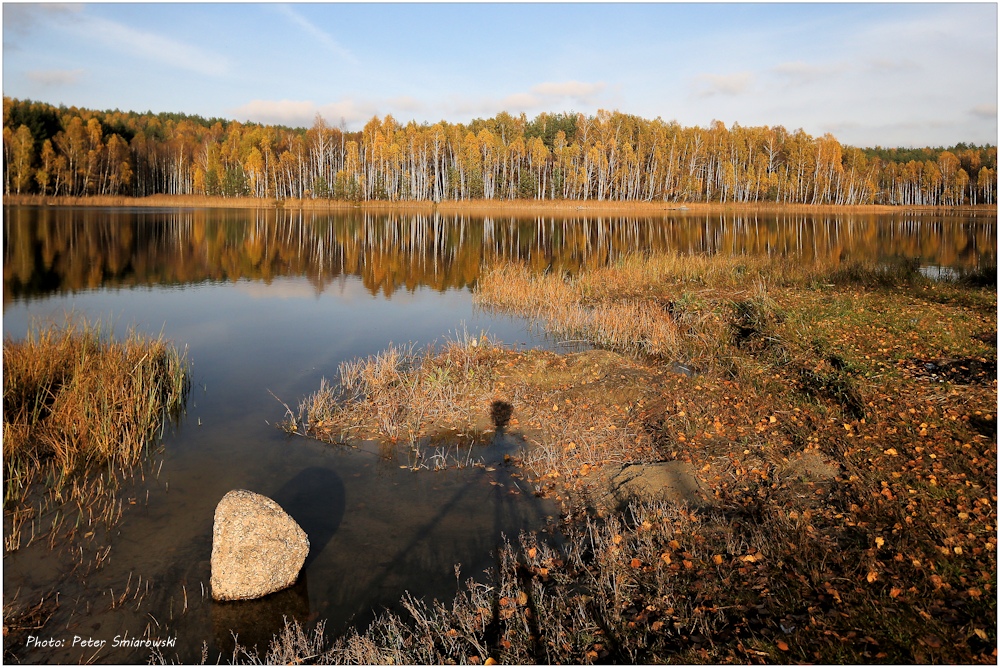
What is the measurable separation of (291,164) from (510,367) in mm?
93384

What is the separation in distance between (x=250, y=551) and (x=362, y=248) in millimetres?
32845

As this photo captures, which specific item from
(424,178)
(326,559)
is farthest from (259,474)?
(424,178)

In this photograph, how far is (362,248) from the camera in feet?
123

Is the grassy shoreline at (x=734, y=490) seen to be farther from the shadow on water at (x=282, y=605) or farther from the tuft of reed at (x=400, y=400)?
the shadow on water at (x=282, y=605)

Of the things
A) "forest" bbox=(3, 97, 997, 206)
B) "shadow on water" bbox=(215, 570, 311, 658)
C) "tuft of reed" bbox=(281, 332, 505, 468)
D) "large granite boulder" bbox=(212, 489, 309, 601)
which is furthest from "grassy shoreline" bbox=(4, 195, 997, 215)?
"shadow on water" bbox=(215, 570, 311, 658)

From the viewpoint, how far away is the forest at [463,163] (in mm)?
86500

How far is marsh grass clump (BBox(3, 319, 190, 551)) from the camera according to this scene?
23.8 feet

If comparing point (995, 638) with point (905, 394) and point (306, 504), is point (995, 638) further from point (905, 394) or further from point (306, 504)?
point (306, 504)

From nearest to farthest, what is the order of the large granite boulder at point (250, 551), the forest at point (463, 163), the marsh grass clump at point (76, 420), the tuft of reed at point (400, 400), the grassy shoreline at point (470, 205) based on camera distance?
the large granite boulder at point (250, 551) < the marsh grass clump at point (76, 420) < the tuft of reed at point (400, 400) < the grassy shoreline at point (470, 205) < the forest at point (463, 163)

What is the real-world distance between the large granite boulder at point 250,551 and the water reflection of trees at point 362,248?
17.5m

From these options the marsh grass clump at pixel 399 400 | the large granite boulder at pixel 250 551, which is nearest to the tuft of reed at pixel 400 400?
the marsh grass clump at pixel 399 400

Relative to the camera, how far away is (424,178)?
9350 cm

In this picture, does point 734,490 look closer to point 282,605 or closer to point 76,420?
point 282,605

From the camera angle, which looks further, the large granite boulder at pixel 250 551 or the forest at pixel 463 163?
the forest at pixel 463 163
